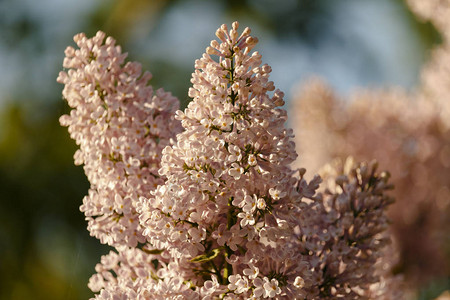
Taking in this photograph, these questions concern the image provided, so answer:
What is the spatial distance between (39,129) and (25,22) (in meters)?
0.74

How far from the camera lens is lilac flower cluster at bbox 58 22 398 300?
1.59 ft

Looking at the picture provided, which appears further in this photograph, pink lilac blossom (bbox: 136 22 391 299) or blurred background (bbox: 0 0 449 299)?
blurred background (bbox: 0 0 449 299)

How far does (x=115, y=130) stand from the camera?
561mm

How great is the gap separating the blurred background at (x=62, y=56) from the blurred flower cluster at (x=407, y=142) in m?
0.10

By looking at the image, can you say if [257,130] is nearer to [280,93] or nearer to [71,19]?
[280,93]

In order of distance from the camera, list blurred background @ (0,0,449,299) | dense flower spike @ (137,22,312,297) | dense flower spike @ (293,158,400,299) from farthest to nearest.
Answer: blurred background @ (0,0,449,299) < dense flower spike @ (293,158,400,299) < dense flower spike @ (137,22,312,297)

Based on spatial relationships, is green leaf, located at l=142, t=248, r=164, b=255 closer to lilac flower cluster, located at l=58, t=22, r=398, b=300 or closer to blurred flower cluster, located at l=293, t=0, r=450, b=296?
lilac flower cluster, located at l=58, t=22, r=398, b=300

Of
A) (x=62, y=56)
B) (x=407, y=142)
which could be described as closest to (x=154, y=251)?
(x=62, y=56)

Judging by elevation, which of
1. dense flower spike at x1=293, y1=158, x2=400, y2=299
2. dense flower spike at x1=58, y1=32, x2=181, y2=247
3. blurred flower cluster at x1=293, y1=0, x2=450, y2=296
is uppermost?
blurred flower cluster at x1=293, y1=0, x2=450, y2=296

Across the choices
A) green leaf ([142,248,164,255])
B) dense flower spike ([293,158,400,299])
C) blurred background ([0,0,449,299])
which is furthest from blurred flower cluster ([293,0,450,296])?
green leaf ([142,248,164,255])

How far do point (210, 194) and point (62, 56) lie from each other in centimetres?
33

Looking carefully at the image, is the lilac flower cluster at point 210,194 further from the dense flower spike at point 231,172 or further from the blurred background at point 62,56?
the blurred background at point 62,56

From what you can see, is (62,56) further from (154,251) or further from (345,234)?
Answer: (345,234)

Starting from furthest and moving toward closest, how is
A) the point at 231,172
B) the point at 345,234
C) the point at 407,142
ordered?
the point at 407,142
the point at 345,234
the point at 231,172
